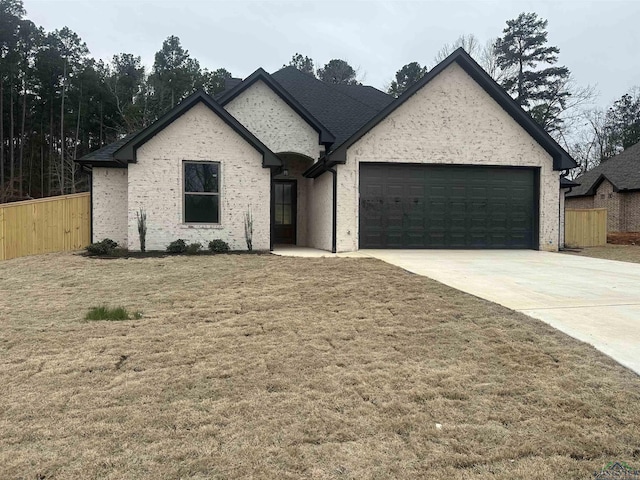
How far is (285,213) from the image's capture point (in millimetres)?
17562

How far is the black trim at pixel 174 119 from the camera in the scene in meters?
12.5

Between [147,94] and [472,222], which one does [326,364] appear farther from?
[147,94]

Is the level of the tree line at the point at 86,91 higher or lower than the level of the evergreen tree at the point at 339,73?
lower

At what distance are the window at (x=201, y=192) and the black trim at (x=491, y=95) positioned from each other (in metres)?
3.49

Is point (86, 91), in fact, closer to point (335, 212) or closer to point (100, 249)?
point (100, 249)

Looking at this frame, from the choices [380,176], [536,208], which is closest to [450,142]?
[380,176]

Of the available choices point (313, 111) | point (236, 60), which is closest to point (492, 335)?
point (313, 111)

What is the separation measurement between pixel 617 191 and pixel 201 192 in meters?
23.4

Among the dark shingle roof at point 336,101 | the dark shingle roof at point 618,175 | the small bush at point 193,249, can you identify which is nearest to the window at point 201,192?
the small bush at point 193,249

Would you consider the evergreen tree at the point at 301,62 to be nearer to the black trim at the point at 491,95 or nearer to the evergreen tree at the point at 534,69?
the evergreen tree at the point at 534,69

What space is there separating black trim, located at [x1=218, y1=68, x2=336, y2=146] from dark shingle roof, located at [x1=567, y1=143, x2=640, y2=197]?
61.1 feet

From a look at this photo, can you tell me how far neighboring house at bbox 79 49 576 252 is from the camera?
1298 centimetres

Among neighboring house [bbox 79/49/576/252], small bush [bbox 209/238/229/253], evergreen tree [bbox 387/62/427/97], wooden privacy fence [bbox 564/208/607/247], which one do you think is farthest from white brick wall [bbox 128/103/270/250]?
evergreen tree [bbox 387/62/427/97]

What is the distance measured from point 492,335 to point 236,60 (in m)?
50.9
